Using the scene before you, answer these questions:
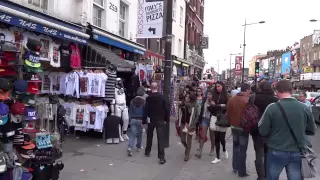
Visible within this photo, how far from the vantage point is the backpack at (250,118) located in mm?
5757

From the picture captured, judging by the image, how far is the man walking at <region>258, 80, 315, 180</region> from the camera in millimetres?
3986

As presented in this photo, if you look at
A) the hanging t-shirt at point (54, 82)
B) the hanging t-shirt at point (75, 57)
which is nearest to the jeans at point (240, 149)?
the hanging t-shirt at point (75, 57)

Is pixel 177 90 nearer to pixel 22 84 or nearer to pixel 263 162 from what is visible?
pixel 263 162

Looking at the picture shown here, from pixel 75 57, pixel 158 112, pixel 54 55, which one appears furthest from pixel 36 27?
pixel 158 112

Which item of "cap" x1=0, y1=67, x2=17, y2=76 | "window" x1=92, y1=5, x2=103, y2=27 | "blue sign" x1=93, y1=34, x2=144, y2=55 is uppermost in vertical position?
"window" x1=92, y1=5, x2=103, y2=27

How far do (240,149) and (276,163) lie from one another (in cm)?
221

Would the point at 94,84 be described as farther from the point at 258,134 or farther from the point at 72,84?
the point at 258,134

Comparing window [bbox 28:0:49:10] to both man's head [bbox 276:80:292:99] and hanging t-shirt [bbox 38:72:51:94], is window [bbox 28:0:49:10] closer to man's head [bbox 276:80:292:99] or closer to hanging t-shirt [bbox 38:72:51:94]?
hanging t-shirt [bbox 38:72:51:94]

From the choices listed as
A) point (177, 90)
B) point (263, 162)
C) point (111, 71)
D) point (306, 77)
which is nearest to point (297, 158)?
point (263, 162)

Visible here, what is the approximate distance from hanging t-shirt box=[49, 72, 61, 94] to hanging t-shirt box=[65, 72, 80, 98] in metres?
0.40

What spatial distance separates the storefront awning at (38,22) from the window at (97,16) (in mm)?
2101

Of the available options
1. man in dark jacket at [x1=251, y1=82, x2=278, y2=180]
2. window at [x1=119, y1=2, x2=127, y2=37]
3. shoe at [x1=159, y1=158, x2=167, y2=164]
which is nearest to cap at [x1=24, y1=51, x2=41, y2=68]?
shoe at [x1=159, y1=158, x2=167, y2=164]

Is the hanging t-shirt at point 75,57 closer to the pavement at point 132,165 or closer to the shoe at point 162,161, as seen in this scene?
the pavement at point 132,165

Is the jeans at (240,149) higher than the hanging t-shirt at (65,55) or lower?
lower
